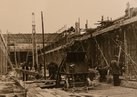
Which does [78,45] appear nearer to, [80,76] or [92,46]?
[92,46]

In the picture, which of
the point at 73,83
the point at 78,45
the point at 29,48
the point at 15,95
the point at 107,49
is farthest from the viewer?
the point at 29,48

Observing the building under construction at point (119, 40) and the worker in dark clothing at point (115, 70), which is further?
the building under construction at point (119, 40)

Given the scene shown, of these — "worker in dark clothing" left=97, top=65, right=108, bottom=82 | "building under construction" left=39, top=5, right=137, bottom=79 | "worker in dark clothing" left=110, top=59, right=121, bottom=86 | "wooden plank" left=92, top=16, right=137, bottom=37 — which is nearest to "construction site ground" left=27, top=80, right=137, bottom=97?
"worker in dark clothing" left=110, top=59, right=121, bottom=86

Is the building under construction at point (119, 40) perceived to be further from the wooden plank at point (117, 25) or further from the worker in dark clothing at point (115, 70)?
the worker in dark clothing at point (115, 70)

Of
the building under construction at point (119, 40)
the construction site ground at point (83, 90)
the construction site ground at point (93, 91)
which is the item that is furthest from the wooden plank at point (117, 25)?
the construction site ground at point (93, 91)

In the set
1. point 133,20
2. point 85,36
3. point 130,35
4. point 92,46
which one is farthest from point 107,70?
point 92,46

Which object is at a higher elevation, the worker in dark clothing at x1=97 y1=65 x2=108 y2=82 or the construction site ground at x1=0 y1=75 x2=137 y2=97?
the worker in dark clothing at x1=97 y1=65 x2=108 y2=82

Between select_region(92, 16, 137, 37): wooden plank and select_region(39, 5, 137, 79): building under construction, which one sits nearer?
select_region(92, 16, 137, 37): wooden plank

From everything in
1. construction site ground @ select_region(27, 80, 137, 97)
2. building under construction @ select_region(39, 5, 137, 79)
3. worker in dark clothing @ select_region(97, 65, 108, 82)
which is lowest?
construction site ground @ select_region(27, 80, 137, 97)

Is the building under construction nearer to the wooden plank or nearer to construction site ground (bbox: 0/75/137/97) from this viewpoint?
the wooden plank

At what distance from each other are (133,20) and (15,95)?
913cm

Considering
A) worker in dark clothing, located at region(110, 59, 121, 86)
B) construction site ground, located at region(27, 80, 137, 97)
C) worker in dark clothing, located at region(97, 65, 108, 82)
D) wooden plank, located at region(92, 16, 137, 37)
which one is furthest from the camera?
worker in dark clothing, located at region(97, 65, 108, 82)

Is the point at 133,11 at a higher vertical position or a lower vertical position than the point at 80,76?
higher

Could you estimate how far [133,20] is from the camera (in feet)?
59.8
